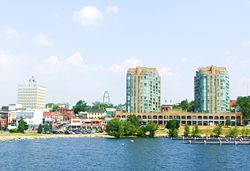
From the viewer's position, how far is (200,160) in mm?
120688

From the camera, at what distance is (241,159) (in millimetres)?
125688

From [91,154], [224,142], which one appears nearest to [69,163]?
[91,154]

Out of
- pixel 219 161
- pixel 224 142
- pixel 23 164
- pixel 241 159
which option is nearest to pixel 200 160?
pixel 219 161

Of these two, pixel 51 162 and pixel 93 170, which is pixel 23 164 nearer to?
pixel 51 162

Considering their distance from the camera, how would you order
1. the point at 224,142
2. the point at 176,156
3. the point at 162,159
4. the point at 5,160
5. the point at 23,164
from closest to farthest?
the point at 23,164, the point at 5,160, the point at 162,159, the point at 176,156, the point at 224,142

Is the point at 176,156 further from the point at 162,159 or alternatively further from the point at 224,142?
the point at 224,142

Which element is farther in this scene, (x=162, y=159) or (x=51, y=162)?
(x=162, y=159)

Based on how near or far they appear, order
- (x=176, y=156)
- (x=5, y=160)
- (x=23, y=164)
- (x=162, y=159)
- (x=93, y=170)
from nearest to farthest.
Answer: (x=93, y=170) → (x=23, y=164) → (x=5, y=160) → (x=162, y=159) → (x=176, y=156)

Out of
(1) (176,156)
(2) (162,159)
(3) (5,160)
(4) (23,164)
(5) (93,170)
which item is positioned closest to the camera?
(5) (93,170)

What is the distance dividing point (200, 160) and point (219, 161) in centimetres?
490

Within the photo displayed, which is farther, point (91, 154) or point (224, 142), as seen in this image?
point (224, 142)

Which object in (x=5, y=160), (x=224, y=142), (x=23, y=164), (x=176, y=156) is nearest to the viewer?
(x=23, y=164)

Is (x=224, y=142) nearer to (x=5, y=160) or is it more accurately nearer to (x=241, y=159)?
(x=241, y=159)

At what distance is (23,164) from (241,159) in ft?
190
